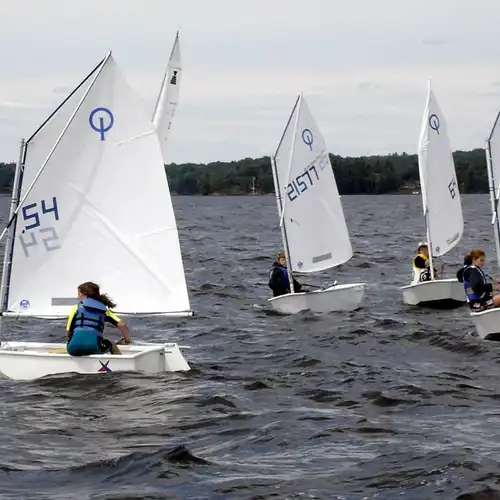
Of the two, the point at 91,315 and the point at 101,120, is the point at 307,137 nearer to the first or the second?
the point at 101,120

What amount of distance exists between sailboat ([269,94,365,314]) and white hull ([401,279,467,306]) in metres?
1.30

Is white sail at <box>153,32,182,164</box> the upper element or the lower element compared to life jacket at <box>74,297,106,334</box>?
upper

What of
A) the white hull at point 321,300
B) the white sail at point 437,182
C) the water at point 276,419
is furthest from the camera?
the white sail at point 437,182

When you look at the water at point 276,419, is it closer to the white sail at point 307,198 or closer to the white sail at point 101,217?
the white sail at point 101,217

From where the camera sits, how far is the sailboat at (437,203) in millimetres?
25766

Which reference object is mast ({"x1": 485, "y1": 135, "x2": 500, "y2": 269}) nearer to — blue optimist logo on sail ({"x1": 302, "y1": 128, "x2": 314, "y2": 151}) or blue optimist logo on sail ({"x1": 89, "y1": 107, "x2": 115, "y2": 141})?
blue optimist logo on sail ({"x1": 302, "y1": 128, "x2": 314, "y2": 151})

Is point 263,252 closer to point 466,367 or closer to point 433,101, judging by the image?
point 433,101

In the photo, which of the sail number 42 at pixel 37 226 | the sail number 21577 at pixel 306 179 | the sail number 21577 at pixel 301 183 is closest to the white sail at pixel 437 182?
the sail number 21577 at pixel 306 179

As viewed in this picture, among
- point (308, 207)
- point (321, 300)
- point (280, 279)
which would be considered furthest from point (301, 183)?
point (321, 300)

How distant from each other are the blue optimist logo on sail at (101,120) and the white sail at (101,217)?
0.6 inches

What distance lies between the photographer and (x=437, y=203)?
2739 cm

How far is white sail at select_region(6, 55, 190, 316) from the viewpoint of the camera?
1638 cm

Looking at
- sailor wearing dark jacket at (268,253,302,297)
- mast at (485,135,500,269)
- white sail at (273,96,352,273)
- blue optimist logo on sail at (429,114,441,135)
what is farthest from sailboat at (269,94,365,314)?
mast at (485,135,500,269)

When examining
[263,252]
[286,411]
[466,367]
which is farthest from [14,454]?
[263,252]
